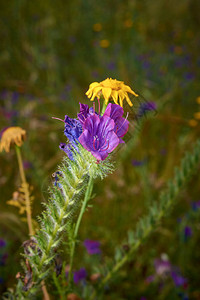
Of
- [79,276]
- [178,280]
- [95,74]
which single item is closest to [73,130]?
[79,276]

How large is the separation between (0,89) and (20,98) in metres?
0.40

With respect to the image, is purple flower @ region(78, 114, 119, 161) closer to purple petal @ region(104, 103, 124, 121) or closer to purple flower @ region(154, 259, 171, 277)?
purple petal @ region(104, 103, 124, 121)

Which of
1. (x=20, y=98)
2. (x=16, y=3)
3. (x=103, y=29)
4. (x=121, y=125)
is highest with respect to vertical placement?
(x=16, y=3)

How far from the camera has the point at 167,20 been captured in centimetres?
583

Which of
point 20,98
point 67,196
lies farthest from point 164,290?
point 20,98

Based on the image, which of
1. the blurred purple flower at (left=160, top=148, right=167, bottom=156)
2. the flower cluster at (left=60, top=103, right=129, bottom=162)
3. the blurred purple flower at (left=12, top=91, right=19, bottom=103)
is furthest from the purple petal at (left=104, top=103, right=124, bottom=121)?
the blurred purple flower at (left=12, top=91, right=19, bottom=103)

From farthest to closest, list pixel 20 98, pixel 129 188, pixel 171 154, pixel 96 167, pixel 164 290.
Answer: pixel 20 98 → pixel 171 154 → pixel 129 188 → pixel 164 290 → pixel 96 167

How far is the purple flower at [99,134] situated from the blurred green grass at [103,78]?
211 mm

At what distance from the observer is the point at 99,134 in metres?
0.59

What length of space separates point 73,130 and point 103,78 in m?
0.41

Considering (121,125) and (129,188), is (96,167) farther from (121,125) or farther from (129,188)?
(129,188)

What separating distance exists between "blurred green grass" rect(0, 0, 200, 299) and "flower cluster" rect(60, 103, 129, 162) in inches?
6.4

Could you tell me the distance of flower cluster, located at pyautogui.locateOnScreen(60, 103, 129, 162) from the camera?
0.57m

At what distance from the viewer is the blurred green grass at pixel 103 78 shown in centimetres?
193
